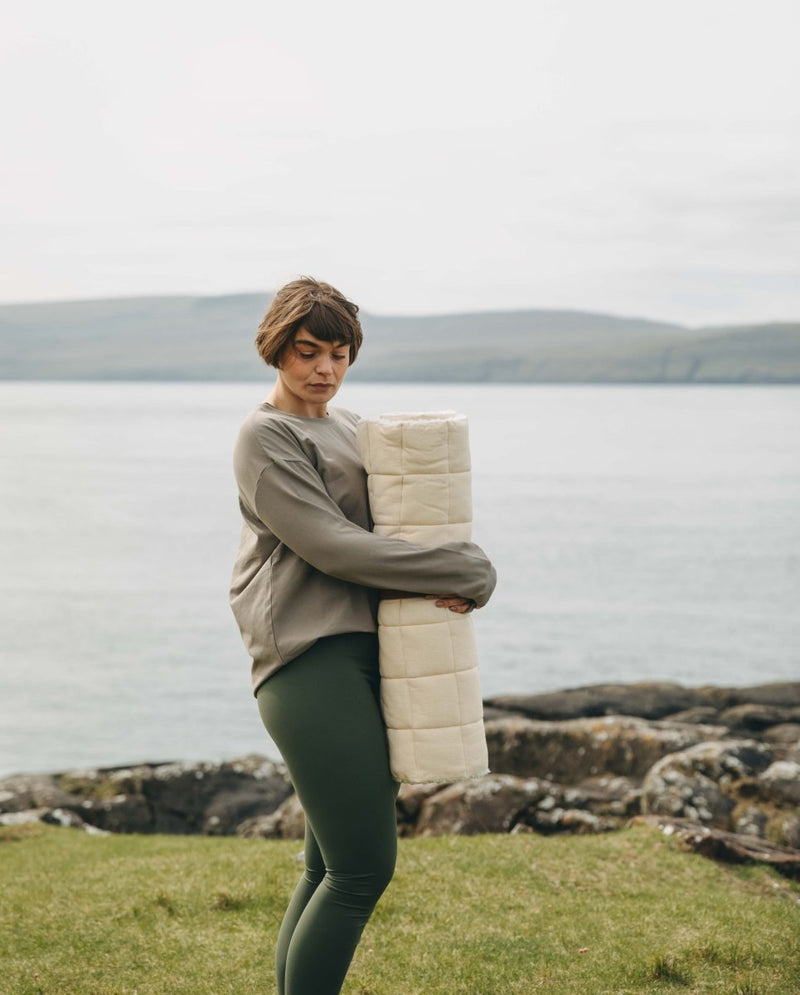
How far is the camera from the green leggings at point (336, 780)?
4016 mm

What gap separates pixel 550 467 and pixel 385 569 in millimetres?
87822

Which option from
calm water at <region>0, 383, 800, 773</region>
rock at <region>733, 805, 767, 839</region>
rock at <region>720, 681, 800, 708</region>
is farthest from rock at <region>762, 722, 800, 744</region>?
calm water at <region>0, 383, 800, 773</region>

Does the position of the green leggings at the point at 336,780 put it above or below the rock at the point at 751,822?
above

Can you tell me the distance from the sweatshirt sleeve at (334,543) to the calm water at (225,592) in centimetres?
2002

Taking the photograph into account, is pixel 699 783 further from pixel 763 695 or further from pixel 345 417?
pixel 763 695

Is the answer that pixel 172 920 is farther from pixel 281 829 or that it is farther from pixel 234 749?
pixel 234 749

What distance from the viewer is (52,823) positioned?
1149 centimetres

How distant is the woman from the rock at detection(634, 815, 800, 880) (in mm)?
4451

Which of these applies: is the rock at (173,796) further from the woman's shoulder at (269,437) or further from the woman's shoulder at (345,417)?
the woman's shoulder at (269,437)

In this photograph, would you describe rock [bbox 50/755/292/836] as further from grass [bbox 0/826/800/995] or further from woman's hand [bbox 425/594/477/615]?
woman's hand [bbox 425/594/477/615]

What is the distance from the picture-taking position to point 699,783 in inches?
389

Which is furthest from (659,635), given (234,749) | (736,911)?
(736,911)

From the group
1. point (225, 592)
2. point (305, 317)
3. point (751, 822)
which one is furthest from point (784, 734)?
point (225, 592)

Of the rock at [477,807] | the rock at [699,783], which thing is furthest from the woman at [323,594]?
the rock at [699,783]
